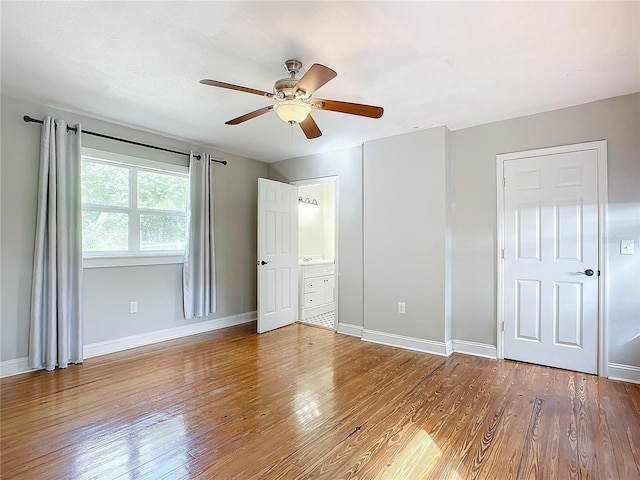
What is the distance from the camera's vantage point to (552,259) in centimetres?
311

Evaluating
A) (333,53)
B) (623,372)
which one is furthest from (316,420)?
(623,372)

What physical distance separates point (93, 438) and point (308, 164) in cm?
378

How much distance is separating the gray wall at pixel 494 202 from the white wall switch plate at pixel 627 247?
0.09 ft

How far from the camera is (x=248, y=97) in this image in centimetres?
284

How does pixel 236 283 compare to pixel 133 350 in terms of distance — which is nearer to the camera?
pixel 133 350

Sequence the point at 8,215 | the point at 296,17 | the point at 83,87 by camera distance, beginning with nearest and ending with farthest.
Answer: the point at 296,17
the point at 83,87
the point at 8,215

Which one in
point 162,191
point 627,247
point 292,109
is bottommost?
point 627,247

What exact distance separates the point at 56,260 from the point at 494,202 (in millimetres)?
4250

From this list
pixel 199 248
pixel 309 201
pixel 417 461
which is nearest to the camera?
pixel 417 461

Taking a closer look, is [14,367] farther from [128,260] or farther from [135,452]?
[135,452]

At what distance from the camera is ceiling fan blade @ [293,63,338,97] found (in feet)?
5.89

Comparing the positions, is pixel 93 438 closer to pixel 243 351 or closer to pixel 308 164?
pixel 243 351

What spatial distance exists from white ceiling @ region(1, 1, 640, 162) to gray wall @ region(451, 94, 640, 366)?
192 mm

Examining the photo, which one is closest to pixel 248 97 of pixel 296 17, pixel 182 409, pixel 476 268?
pixel 296 17
